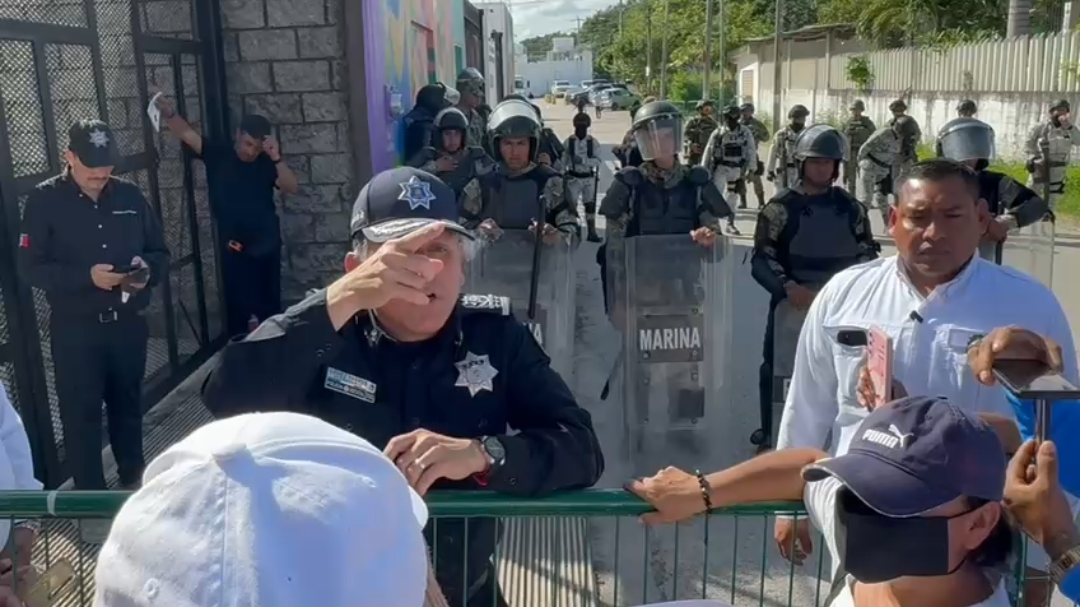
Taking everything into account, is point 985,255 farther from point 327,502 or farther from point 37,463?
point 327,502

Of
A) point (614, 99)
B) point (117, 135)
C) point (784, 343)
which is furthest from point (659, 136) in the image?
point (614, 99)

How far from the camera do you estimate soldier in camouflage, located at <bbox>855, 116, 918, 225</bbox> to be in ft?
42.7

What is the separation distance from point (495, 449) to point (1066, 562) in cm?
108

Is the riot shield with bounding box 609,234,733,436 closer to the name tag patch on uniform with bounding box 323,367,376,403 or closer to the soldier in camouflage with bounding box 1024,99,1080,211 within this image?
the name tag patch on uniform with bounding box 323,367,376,403

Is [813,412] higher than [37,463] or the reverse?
higher

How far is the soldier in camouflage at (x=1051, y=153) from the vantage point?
1270cm

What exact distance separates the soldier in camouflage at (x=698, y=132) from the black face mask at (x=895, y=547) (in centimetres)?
1480

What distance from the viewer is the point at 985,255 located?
582 centimetres

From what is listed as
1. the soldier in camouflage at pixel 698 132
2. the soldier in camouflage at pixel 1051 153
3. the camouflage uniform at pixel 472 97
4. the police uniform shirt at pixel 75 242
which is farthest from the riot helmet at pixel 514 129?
the soldier in camouflage at pixel 698 132

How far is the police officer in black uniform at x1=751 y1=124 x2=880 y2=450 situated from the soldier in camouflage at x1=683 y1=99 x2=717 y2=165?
11016 millimetres

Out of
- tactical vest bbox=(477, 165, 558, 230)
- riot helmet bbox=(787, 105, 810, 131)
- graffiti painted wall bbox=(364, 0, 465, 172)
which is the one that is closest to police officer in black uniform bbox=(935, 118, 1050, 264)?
tactical vest bbox=(477, 165, 558, 230)

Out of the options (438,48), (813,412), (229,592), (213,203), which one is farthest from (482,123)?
(229,592)

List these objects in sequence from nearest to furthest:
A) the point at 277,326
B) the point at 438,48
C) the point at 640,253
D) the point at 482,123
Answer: the point at 277,326 → the point at 640,253 → the point at 482,123 → the point at 438,48

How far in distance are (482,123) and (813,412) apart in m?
9.11
